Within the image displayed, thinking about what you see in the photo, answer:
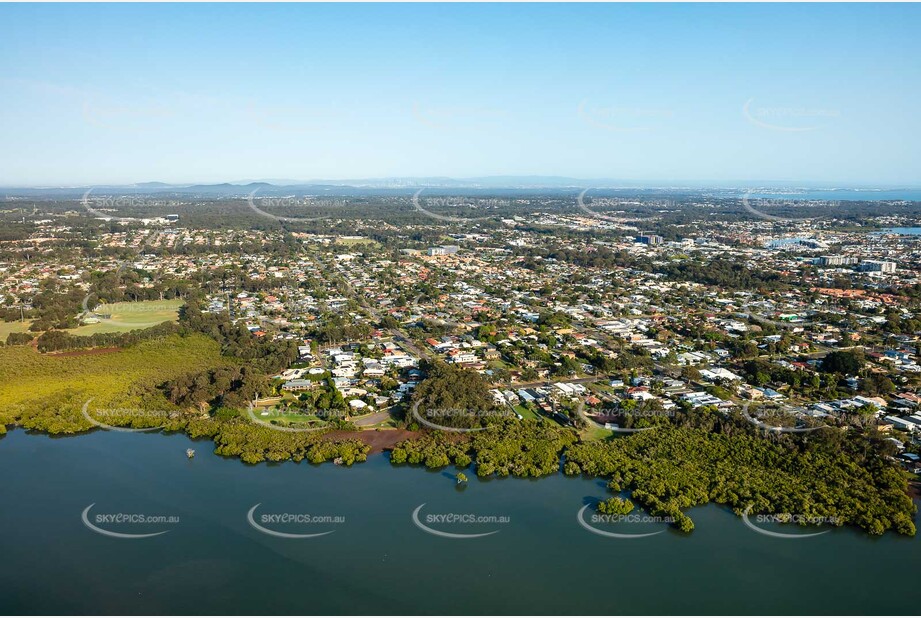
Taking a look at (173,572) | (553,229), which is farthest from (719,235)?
(173,572)

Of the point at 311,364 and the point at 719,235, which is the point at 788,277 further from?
the point at 311,364

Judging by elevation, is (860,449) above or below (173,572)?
above

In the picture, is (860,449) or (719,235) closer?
(860,449)

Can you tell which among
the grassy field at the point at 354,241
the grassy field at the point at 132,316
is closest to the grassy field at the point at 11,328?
the grassy field at the point at 132,316

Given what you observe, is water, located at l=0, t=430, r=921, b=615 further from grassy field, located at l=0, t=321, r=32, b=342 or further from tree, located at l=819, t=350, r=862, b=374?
grassy field, located at l=0, t=321, r=32, b=342

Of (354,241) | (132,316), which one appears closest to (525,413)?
(132,316)

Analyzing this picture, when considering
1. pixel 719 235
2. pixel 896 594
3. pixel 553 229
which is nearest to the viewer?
pixel 896 594

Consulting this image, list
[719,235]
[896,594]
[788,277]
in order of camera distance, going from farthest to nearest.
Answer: [719,235], [788,277], [896,594]
